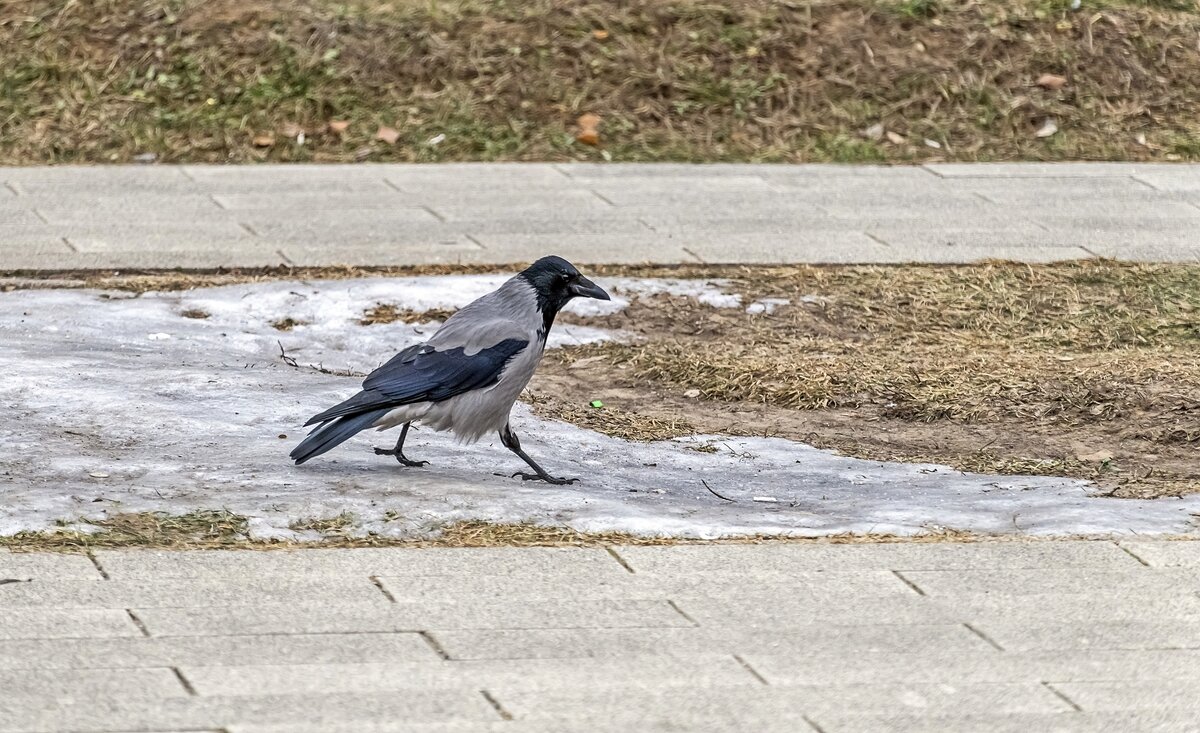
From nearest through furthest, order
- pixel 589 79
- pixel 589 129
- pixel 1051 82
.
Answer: pixel 589 129
pixel 589 79
pixel 1051 82

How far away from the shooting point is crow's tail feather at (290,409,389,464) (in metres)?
6.32

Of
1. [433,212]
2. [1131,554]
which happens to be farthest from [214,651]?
[433,212]

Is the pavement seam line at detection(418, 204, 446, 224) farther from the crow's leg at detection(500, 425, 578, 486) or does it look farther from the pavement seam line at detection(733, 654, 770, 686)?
the pavement seam line at detection(733, 654, 770, 686)

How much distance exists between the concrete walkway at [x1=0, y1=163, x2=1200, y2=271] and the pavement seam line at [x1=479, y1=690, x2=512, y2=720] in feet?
17.6

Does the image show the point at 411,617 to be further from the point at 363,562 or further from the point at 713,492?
the point at 713,492

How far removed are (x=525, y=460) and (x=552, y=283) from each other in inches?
29.8

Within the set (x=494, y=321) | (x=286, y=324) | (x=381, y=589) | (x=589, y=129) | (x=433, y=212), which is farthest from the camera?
(x=589, y=129)

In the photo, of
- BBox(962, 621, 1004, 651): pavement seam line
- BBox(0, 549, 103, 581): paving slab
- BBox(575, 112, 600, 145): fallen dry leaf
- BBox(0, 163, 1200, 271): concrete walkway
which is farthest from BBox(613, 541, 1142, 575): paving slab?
BBox(575, 112, 600, 145): fallen dry leaf

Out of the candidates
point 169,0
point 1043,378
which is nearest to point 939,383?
point 1043,378

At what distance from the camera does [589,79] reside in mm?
13273

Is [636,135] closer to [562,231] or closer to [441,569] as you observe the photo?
[562,231]

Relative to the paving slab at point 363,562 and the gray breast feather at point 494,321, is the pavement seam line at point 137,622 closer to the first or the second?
the paving slab at point 363,562

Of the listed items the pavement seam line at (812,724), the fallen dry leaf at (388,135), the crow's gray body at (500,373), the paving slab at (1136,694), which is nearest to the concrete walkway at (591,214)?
the fallen dry leaf at (388,135)

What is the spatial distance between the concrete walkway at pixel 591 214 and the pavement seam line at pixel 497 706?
5.37 metres
